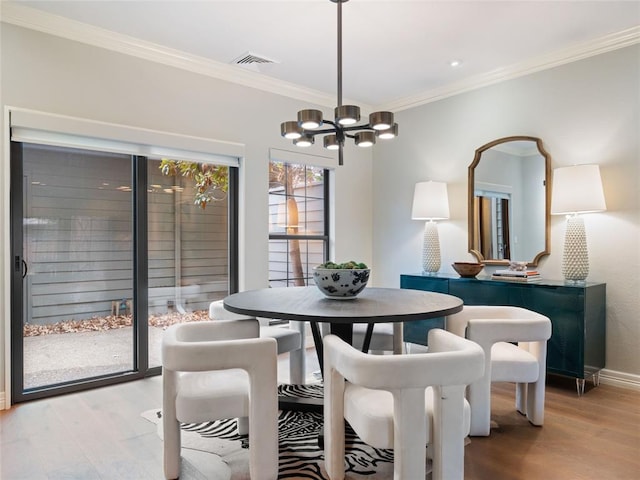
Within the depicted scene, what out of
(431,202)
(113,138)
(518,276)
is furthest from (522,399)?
(113,138)

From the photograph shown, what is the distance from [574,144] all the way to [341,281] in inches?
96.4

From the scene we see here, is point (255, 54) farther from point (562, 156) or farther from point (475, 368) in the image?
point (475, 368)

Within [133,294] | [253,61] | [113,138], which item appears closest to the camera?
[113,138]

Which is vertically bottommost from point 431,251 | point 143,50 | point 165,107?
point 431,251

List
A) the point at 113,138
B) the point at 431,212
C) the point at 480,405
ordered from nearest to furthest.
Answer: the point at 480,405, the point at 113,138, the point at 431,212

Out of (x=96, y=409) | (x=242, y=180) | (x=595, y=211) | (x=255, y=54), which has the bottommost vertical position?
(x=96, y=409)

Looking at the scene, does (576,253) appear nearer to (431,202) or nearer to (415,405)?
(431,202)

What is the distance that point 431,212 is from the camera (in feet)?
13.7

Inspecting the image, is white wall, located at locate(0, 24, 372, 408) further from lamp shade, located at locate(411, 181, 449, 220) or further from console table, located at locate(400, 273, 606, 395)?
console table, located at locate(400, 273, 606, 395)

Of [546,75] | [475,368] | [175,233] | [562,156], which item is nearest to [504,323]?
[475,368]

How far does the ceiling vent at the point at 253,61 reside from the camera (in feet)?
11.6

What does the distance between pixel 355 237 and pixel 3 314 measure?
130 inches

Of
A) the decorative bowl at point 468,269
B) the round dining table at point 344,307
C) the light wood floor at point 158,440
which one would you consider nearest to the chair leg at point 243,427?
the light wood floor at point 158,440

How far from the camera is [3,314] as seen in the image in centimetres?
280
